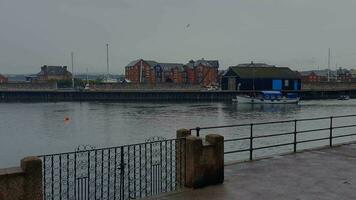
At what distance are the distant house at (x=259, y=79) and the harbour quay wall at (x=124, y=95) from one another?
3.81 metres

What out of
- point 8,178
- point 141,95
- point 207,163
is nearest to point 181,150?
point 207,163

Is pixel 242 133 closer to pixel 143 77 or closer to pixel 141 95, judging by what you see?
pixel 141 95

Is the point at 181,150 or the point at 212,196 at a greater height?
the point at 181,150

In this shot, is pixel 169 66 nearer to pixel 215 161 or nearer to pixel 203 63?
pixel 203 63

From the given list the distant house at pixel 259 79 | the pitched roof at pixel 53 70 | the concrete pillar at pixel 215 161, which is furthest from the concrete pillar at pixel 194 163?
the pitched roof at pixel 53 70

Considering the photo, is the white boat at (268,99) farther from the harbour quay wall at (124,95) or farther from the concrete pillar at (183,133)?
the concrete pillar at (183,133)

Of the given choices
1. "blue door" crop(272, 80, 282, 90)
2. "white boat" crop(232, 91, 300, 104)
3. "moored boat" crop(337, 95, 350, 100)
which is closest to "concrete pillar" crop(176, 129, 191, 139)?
"white boat" crop(232, 91, 300, 104)

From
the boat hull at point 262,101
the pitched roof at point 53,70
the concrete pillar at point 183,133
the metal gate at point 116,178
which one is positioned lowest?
the boat hull at point 262,101

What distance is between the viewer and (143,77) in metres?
177

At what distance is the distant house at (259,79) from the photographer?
384 feet

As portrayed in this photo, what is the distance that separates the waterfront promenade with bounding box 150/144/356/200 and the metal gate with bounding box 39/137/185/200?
3.67ft

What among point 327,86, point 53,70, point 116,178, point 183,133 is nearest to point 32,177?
point 183,133

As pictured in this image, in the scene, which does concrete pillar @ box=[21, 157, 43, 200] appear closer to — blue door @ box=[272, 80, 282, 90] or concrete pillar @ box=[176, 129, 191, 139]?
concrete pillar @ box=[176, 129, 191, 139]

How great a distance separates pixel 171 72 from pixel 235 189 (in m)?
170
